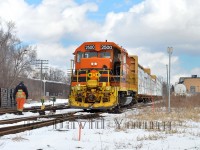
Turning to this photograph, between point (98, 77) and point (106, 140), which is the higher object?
point (98, 77)

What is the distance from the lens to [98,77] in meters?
18.2

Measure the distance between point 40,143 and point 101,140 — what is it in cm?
153

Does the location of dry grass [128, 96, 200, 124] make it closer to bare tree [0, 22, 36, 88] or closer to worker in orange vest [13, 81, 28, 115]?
worker in orange vest [13, 81, 28, 115]

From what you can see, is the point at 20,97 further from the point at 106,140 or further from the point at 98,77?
the point at 106,140

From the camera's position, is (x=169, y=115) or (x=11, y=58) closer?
(x=169, y=115)

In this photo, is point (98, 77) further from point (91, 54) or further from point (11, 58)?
point (11, 58)

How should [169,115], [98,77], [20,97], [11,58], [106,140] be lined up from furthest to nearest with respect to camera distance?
[11,58]
[20,97]
[98,77]
[169,115]
[106,140]

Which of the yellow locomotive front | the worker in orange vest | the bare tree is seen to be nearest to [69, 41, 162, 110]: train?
the yellow locomotive front

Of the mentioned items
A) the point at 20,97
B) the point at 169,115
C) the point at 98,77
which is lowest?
the point at 169,115

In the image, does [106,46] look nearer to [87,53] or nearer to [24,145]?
[87,53]

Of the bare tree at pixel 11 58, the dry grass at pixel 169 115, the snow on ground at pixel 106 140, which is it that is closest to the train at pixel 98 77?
the dry grass at pixel 169 115

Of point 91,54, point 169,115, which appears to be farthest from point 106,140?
point 91,54

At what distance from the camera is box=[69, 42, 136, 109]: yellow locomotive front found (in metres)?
18.0

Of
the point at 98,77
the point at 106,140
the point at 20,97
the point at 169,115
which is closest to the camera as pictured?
the point at 106,140
